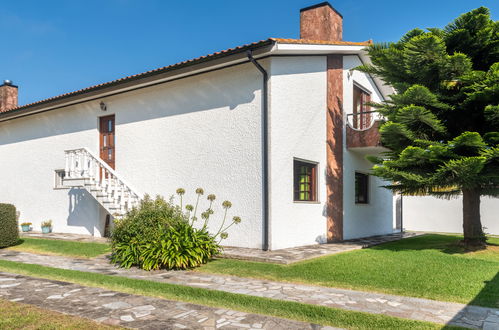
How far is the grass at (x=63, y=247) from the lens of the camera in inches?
372

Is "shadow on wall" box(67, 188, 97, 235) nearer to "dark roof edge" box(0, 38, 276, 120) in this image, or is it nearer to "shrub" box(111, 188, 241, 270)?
"dark roof edge" box(0, 38, 276, 120)

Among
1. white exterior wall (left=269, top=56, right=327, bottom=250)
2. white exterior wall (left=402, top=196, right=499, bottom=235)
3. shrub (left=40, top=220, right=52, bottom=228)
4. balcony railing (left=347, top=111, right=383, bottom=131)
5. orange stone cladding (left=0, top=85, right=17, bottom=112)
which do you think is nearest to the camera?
white exterior wall (left=269, top=56, right=327, bottom=250)

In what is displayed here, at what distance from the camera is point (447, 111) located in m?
9.29

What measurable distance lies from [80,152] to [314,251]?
7.68 metres

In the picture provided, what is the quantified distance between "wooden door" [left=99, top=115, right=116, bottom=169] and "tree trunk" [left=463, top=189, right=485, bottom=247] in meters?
10.4

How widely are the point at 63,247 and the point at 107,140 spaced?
4082 millimetres

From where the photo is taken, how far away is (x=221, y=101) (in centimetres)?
1014

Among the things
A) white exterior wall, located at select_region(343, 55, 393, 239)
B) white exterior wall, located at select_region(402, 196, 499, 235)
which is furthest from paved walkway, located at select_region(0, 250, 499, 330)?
white exterior wall, located at select_region(402, 196, 499, 235)

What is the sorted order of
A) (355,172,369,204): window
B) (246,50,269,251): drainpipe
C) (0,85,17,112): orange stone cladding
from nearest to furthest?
(246,50,269,251): drainpipe < (355,172,369,204): window < (0,85,17,112): orange stone cladding

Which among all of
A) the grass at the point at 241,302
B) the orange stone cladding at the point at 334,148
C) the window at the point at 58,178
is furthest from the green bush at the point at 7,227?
the orange stone cladding at the point at 334,148

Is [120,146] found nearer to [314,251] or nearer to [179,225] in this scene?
[179,225]

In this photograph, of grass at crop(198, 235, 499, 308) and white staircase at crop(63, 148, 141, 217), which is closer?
grass at crop(198, 235, 499, 308)

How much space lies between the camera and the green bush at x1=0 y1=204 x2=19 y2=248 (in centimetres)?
1070

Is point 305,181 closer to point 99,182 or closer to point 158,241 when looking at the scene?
point 158,241
